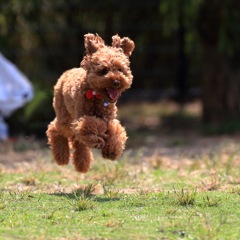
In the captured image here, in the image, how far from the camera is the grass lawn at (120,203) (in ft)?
11.9

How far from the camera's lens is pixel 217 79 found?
35.9 ft

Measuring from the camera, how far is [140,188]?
5289 millimetres

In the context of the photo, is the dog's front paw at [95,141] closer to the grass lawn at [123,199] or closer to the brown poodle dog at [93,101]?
the brown poodle dog at [93,101]

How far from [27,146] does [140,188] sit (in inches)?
153

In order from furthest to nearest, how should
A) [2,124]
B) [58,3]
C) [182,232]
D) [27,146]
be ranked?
[58,3], [2,124], [27,146], [182,232]

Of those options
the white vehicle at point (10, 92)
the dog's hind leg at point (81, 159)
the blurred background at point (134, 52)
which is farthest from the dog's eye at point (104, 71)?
the blurred background at point (134, 52)

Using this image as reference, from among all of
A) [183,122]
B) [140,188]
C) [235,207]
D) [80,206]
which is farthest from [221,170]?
[183,122]

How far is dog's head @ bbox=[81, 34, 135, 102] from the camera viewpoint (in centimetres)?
456

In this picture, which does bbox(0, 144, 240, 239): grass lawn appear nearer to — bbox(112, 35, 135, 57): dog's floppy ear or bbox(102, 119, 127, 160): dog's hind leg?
bbox(102, 119, 127, 160): dog's hind leg

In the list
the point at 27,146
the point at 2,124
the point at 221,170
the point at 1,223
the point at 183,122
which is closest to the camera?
the point at 1,223

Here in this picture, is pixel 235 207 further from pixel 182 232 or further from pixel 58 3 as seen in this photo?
pixel 58 3

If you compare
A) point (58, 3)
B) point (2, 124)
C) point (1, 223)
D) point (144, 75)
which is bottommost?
point (1, 223)

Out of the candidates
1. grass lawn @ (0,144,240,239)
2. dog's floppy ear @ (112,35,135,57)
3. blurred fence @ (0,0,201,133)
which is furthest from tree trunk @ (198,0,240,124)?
dog's floppy ear @ (112,35,135,57)

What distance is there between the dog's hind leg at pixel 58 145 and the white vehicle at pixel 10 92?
4507mm
